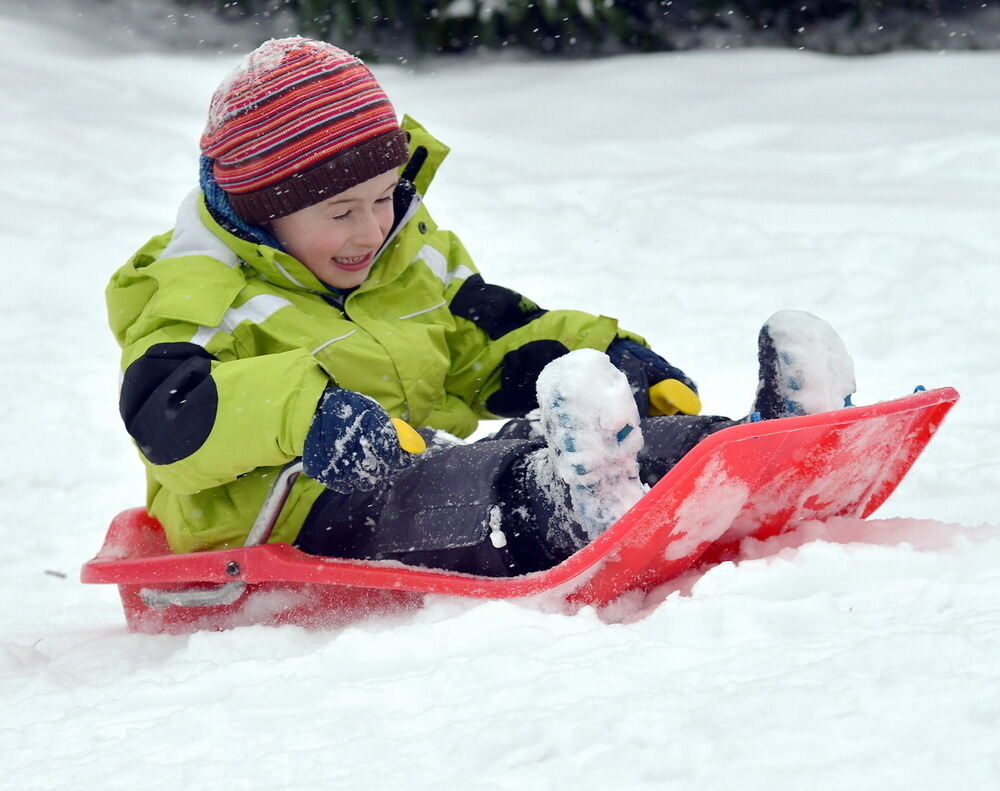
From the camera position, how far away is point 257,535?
7.57 ft

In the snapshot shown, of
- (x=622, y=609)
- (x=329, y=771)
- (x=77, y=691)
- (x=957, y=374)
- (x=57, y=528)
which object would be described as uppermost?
(x=329, y=771)

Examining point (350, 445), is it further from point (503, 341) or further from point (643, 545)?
point (503, 341)

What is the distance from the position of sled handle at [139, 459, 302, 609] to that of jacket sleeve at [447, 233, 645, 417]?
24.7 inches

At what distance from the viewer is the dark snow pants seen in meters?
2.11

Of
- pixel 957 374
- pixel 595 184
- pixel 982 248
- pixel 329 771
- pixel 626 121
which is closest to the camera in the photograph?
pixel 329 771

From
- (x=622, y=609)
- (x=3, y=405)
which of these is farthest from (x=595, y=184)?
(x=622, y=609)

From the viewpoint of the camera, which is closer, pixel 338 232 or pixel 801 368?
pixel 801 368

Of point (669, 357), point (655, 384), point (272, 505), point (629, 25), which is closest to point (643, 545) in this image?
point (272, 505)

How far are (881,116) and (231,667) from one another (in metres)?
5.15

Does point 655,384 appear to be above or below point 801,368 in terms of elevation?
below

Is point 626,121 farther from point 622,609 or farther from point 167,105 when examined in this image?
point 622,609

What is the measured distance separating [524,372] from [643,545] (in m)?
0.96

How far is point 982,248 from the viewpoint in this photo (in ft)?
14.6

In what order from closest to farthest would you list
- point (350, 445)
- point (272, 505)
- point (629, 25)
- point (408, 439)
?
point (350, 445), point (408, 439), point (272, 505), point (629, 25)
